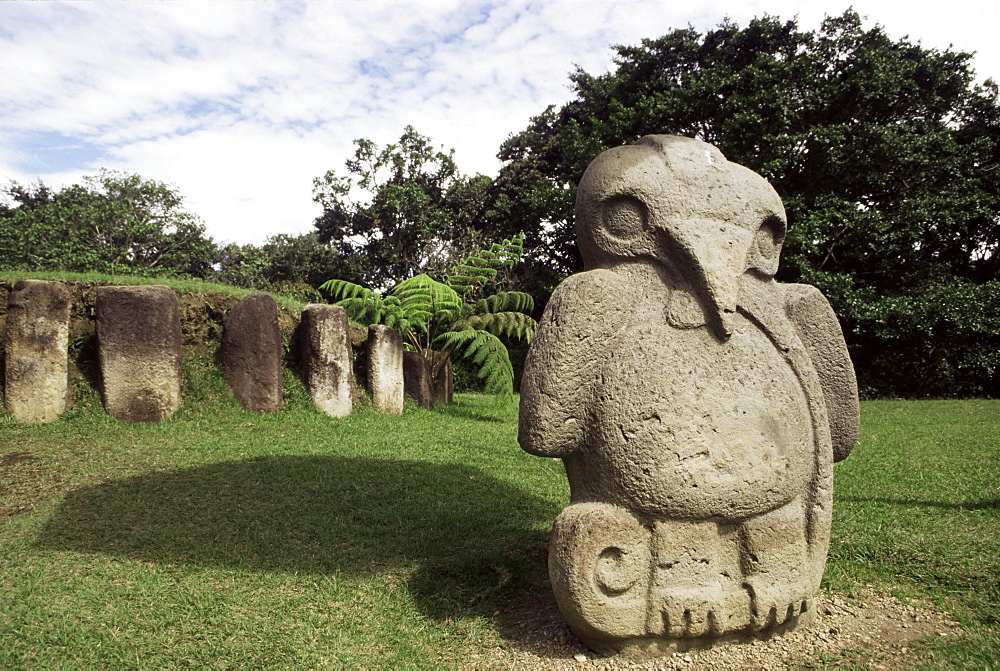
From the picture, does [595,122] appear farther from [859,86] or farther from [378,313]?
[378,313]

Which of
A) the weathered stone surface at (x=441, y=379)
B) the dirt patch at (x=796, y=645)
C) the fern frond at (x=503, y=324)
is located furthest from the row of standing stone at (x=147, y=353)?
the dirt patch at (x=796, y=645)

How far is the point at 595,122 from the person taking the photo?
552 inches

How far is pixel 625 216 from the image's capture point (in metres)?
2.76

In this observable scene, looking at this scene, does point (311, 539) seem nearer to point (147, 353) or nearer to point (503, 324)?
point (147, 353)

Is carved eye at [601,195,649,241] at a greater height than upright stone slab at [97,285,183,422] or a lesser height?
greater

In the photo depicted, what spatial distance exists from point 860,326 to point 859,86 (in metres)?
4.60

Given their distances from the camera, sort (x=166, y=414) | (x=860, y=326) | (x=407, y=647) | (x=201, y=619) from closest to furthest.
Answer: (x=407, y=647) → (x=201, y=619) → (x=166, y=414) → (x=860, y=326)

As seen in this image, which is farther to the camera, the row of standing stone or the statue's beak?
the row of standing stone

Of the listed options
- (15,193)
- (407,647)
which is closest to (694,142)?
(407,647)

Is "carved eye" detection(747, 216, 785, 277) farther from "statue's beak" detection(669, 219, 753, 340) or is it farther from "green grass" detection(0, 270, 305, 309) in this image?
"green grass" detection(0, 270, 305, 309)

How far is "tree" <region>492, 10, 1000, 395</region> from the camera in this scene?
41.0ft

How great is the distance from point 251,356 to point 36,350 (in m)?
1.88

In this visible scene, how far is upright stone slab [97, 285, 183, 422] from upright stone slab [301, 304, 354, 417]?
59.0 inches

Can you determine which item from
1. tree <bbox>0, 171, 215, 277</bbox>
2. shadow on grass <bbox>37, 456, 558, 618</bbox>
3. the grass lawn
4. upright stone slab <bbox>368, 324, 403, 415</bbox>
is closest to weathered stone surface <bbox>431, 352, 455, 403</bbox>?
upright stone slab <bbox>368, 324, 403, 415</bbox>
